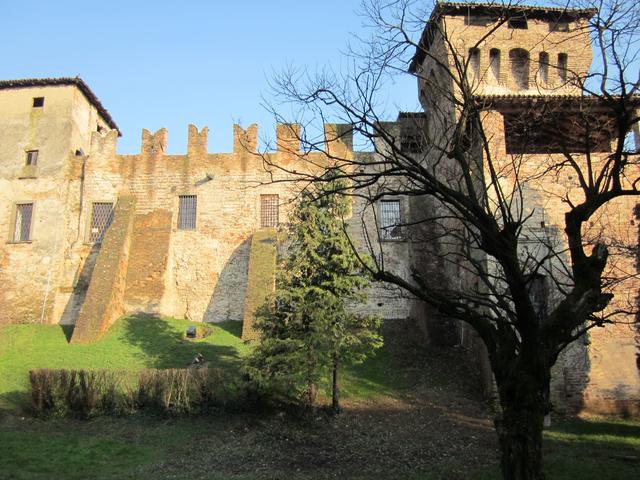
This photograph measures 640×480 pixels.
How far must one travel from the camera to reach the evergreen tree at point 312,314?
13164mm

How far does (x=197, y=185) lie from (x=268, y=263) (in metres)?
5.92

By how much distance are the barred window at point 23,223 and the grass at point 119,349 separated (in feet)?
14.6

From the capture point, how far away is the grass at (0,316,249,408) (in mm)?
16516

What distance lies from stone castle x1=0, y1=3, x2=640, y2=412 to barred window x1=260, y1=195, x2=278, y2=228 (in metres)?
0.05

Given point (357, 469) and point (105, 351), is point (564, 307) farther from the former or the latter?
point (105, 351)

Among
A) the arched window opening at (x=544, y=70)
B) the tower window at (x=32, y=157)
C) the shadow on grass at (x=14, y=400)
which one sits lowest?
the shadow on grass at (x=14, y=400)

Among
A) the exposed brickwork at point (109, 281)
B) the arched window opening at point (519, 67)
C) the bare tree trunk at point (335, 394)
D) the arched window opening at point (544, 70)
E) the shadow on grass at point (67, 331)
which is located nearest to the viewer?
the bare tree trunk at point (335, 394)

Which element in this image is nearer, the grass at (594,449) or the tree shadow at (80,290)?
the grass at (594,449)

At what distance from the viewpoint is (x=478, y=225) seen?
252 inches

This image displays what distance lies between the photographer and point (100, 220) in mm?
24125

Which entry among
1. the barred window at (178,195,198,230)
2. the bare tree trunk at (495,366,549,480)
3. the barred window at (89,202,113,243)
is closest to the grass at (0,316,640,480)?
the bare tree trunk at (495,366,549,480)

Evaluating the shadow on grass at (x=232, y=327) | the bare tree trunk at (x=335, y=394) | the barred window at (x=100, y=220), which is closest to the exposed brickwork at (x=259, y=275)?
the shadow on grass at (x=232, y=327)

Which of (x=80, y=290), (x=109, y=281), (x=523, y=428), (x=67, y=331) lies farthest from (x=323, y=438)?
(x=80, y=290)

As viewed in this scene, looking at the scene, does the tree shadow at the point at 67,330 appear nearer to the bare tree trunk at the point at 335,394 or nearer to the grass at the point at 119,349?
the grass at the point at 119,349
